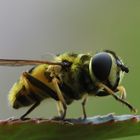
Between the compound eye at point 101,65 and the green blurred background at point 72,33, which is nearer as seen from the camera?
the compound eye at point 101,65

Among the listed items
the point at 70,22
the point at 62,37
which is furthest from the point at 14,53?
the point at 70,22

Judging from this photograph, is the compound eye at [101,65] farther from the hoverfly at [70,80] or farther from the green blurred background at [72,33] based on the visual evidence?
the green blurred background at [72,33]

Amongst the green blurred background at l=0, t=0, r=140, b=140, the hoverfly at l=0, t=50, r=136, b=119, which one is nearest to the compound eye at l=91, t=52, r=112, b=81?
the hoverfly at l=0, t=50, r=136, b=119

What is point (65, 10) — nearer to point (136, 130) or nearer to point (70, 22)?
point (70, 22)

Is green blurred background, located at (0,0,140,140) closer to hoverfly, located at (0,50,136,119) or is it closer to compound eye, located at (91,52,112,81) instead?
hoverfly, located at (0,50,136,119)

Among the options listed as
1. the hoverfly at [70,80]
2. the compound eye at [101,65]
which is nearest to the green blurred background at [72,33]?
the hoverfly at [70,80]
